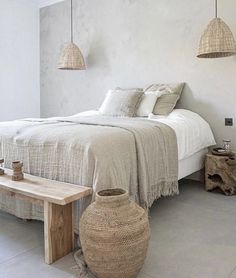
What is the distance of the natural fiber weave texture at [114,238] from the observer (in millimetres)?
1577

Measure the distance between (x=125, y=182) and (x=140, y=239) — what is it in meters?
0.56

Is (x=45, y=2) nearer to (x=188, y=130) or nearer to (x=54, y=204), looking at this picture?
(x=188, y=130)

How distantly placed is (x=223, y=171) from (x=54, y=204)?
6.45ft

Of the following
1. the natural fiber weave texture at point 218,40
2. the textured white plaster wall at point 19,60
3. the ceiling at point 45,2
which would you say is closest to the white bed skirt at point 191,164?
the natural fiber weave texture at point 218,40

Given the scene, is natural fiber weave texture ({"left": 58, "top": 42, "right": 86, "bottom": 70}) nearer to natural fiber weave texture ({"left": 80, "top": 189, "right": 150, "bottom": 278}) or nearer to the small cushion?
the small cushion

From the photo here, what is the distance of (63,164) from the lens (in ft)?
7.06

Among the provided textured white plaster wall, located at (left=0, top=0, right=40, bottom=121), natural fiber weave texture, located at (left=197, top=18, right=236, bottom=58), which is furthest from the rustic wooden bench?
textured white plaster wall, located at (left=0, top=0, right=40, bottom=121)

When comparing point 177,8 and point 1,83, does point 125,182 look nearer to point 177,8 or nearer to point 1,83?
point 177,8

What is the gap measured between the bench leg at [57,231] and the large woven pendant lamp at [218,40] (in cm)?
216

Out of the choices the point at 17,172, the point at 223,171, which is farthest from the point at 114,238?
the point at 223,171

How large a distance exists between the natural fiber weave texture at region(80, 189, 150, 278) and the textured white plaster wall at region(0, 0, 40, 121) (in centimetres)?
376


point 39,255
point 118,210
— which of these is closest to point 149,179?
point 118,210

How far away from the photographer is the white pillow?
137 inches

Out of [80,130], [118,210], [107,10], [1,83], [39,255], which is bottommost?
[39,255]
